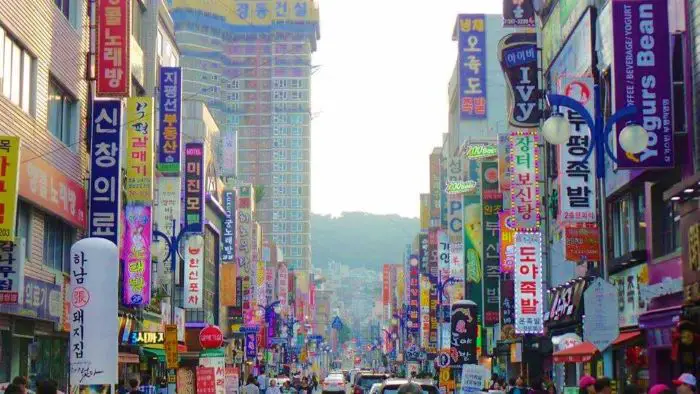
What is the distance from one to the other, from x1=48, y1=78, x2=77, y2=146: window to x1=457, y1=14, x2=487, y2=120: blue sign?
64.5 m

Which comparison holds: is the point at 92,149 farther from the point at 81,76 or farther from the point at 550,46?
→ the point at 550,46

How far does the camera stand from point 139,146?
A: 4222 centimetres

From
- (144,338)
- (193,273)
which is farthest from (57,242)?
(193,273)

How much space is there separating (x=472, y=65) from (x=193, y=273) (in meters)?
41.4

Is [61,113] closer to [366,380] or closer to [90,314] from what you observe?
[90,314]

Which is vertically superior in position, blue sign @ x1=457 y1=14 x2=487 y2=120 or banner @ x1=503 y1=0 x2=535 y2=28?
blue sign @ x1=457 y1=14 x2=487 y2=120

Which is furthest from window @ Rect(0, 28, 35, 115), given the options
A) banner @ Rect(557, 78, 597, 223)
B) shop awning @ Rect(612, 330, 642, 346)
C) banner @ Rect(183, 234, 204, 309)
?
banner @ Rect(183, 234, 204, 309)

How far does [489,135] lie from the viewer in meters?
98.6

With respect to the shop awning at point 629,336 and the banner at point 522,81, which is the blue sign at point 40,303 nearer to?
the shop awning at point 629,336

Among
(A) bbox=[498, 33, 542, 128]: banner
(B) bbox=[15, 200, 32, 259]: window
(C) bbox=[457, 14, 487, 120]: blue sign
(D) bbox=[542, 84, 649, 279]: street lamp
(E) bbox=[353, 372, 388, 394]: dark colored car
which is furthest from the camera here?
(C) bbox=[457, 14, 487, 120]: blue sign

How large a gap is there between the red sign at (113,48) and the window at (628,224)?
14.9m

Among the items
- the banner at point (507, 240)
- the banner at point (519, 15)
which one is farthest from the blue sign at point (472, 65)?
the banner at point (507, 240)

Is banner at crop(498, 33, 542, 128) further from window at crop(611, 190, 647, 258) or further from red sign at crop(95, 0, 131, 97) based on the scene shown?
red sign at crop(95, 0, 131, 97)

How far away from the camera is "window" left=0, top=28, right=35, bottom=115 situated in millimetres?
29812
